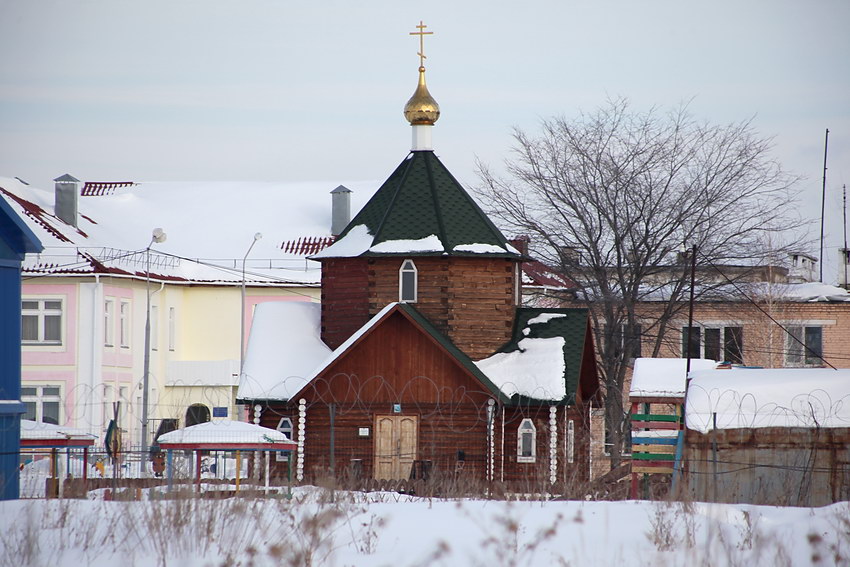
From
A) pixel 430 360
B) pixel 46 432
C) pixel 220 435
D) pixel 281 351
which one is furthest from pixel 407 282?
pixel 46 432

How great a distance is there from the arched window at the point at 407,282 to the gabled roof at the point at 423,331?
1347 millimetres

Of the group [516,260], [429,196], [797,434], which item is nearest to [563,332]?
[516,260]

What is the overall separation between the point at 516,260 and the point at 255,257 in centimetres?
2143

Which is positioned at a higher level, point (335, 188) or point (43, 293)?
point (335, 188)

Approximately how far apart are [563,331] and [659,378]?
585cm

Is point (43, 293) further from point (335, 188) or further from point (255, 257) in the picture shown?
point (335, 188)

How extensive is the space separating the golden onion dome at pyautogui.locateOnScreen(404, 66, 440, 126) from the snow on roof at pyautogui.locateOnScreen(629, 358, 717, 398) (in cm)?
1038

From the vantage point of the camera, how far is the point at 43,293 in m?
44.7

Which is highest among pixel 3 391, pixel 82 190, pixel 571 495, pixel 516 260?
pixel 82 190

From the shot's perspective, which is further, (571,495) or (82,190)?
(82,190)

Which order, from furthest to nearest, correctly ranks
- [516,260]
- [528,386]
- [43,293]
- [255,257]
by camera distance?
[255,257]
[43,293]
[516,260]
[528,386]

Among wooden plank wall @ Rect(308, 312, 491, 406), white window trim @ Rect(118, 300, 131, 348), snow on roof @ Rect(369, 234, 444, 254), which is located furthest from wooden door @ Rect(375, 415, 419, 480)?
white window trim @ Rect(118, 300, 131, 348)

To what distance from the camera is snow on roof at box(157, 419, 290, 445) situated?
2336 cm

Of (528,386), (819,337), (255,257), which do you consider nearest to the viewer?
(528,386)
